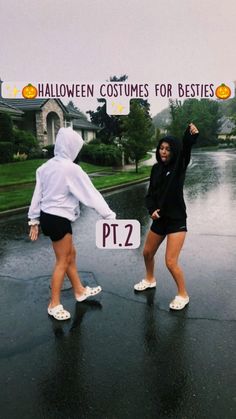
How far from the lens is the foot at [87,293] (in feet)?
14.1

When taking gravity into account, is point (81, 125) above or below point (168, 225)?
above

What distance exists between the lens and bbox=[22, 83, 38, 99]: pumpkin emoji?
443 cm

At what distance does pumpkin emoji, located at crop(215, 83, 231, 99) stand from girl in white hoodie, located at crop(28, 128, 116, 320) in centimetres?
186

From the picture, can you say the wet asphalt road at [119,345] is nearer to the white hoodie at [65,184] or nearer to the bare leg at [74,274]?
the bare leg at [74,274]

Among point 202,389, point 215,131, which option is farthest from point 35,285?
point 215,131

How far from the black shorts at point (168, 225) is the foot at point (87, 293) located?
3.27 ft

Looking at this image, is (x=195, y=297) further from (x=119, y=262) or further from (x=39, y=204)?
(x=39, y=204)

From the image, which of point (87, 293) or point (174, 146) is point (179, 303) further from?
point (174, 146)

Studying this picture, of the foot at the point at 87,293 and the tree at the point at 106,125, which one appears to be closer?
the foot at the point at 87,293

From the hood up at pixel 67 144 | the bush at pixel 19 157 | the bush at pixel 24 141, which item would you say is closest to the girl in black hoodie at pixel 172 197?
the hood up at pixel 67 144

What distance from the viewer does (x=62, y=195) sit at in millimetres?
3689

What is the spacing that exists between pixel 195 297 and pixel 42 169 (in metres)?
2.23

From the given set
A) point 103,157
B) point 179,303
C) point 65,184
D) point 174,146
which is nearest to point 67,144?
point 65,184

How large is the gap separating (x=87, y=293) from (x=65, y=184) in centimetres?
140
